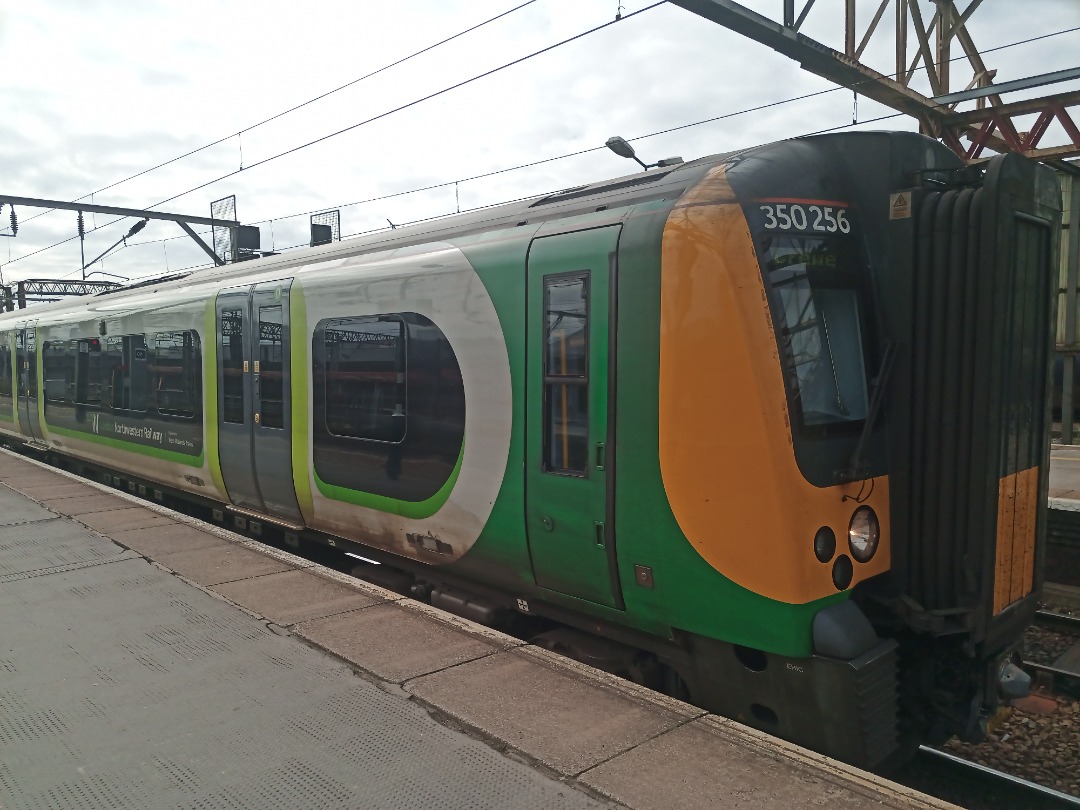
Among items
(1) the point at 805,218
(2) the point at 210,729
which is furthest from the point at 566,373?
(2) the point at 210,729

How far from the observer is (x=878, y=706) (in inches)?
146

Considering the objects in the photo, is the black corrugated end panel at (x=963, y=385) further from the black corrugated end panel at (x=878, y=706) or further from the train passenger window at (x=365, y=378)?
the train passenger window at (x=365, y=378)

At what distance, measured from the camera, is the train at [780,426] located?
12.2 feet

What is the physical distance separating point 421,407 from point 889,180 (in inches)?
121

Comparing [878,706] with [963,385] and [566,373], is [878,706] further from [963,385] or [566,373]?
[566,373]

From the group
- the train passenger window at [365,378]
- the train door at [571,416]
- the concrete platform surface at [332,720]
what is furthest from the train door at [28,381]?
the train door at [571,416]

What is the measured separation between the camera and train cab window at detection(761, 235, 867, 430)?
12.5 feet

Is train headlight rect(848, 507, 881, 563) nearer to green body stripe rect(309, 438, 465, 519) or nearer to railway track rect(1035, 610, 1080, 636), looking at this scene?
green body stripe rect(309, 438, 465, 519)

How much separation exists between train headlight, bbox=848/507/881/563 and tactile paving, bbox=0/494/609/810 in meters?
1.81

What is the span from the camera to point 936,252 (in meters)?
3.95

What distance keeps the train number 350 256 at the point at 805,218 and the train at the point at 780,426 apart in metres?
0.01

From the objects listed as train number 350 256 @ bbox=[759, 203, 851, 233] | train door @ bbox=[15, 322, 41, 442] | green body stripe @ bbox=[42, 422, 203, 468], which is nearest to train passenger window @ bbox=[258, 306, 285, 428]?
green body stripe @ bbox=[42, 422, 203, 468]

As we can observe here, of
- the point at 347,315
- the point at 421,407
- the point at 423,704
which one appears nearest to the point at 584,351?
the point at 421,407

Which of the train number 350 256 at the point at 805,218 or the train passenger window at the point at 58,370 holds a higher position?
the train number 350 256 at the point at 805,218
